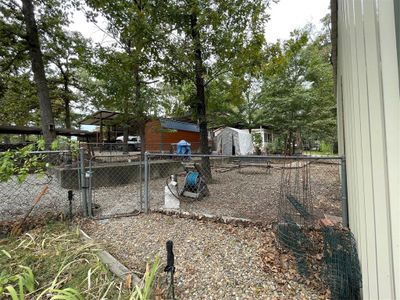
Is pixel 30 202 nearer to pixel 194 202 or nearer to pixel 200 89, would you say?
pixel 194 202

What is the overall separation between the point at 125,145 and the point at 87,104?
25.0 feet

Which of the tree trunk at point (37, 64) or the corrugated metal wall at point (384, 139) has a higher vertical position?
the tree trunk at point (37, 64)

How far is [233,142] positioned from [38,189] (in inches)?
549

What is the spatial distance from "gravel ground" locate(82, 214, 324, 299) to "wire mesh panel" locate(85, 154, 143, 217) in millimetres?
590

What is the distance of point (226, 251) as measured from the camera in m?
2.88

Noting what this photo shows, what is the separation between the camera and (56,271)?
7.84ft

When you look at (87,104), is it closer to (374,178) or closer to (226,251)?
(226,251)

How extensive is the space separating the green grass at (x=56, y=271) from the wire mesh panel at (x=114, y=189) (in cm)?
120

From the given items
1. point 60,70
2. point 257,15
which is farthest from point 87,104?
point 257,15

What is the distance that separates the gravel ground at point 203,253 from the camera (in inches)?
85.3

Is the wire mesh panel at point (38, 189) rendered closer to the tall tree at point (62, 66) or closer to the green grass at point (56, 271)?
the green grass at point (56, 271)

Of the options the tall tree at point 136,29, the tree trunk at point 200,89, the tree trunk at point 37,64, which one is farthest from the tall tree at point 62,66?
the tree trunk at point 200,89

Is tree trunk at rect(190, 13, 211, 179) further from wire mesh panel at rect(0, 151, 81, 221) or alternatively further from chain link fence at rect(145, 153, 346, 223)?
wire mesh panel at rect(0, 151, 81, 221)

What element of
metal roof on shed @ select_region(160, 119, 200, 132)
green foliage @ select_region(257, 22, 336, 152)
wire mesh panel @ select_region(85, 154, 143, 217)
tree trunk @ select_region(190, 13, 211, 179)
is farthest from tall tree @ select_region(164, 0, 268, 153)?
metal roof on shed @ select_region(160, 119, 200, 132)
